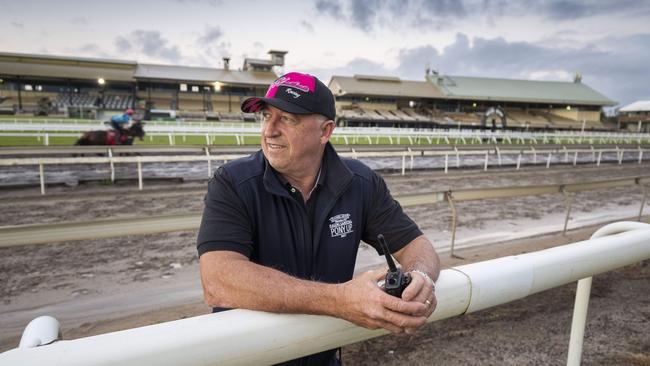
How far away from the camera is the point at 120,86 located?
1748 inches

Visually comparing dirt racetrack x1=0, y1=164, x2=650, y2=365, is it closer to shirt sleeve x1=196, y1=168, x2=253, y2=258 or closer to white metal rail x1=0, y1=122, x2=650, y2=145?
shirt sleeve x1=196, y1=168, x2=253, y2=258

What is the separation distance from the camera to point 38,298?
4.24m

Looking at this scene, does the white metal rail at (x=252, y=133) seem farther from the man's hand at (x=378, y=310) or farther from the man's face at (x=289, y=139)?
the man's hand at (x=378, y=310)

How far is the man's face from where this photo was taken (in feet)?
6.66

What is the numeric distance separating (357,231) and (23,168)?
610 inches

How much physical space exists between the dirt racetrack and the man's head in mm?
1693

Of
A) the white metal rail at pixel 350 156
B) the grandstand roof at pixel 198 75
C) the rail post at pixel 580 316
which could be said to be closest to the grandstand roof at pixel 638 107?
the white metal rail at pixel 350 156

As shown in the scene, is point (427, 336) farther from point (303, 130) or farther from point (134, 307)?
point (134, 307)

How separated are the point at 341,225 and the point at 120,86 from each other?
49561 millimetres

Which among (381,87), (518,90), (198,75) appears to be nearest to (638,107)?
(518,90)

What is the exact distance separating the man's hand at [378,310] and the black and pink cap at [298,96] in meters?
1.05

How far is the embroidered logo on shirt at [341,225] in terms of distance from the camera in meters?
1.99

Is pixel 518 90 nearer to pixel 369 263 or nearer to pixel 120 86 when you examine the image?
pixel 120 86

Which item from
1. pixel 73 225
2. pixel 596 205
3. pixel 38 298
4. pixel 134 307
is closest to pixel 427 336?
pixel 134 307
